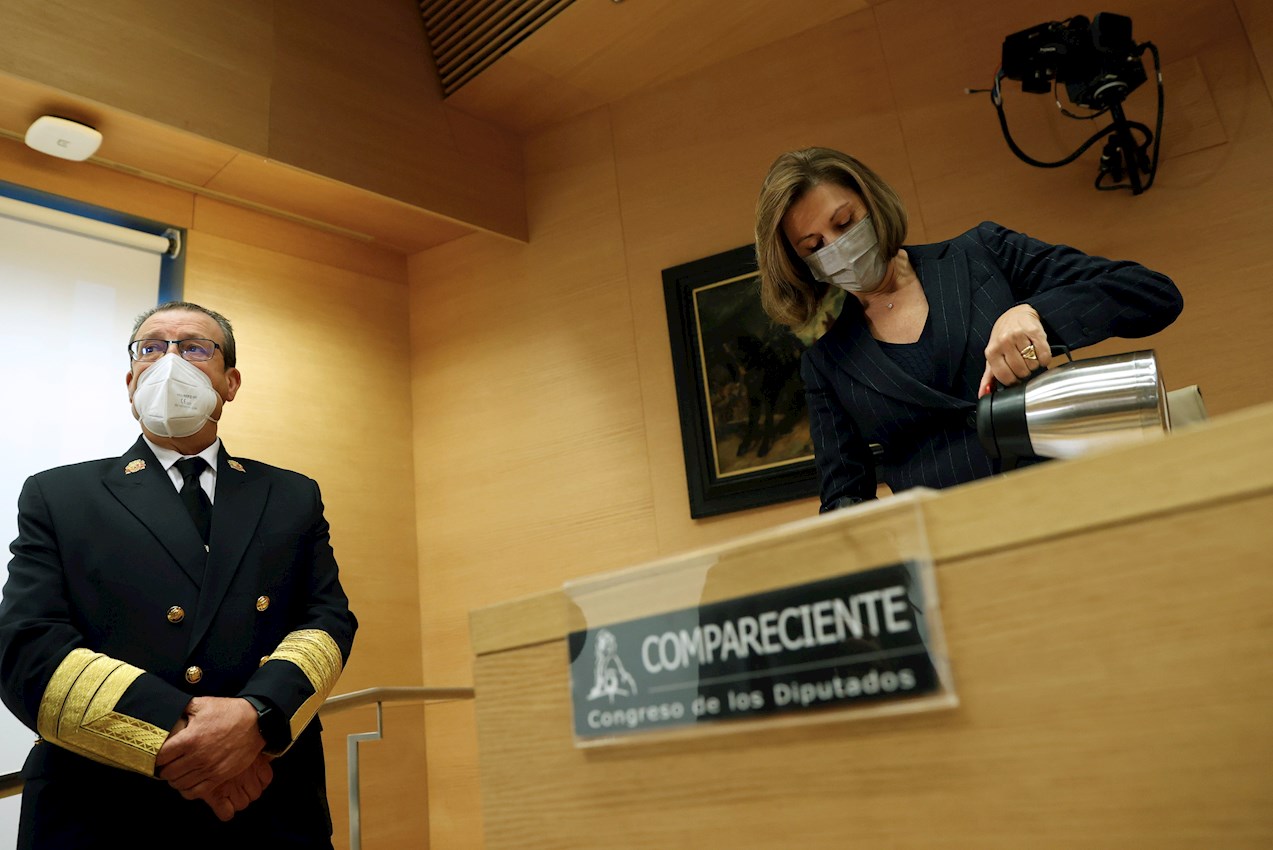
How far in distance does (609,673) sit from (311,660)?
1401 mm

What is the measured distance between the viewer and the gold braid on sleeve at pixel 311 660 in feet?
6.11

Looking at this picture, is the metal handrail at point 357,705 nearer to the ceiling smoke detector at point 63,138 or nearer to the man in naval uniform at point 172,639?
the man in naval uniform at point 172,639

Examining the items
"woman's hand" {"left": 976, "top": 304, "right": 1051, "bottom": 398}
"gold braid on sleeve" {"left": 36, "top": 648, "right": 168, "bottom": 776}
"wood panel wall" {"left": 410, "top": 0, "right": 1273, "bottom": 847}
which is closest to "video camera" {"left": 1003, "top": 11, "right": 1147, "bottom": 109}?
"wood panel wall" {"left": 410, "top": 0, "right": 1273, "bottom": 847}

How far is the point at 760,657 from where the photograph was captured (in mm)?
605

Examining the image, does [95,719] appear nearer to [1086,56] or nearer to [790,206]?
[790,206]

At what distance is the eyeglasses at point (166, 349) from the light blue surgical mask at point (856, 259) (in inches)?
54.4

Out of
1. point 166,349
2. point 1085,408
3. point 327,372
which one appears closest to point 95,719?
point 166,349

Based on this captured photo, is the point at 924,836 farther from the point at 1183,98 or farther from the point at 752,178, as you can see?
the point at 752,178

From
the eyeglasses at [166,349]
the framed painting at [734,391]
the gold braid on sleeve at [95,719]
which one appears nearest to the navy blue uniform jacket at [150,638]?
the gold braid on sleeve at [95,719]

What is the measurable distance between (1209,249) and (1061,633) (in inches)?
115

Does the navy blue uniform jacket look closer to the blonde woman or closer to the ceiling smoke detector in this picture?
the blonde woman

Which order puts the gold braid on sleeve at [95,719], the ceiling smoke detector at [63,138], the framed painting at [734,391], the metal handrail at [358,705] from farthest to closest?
1. the framed painting at [734,391]
2. the ceiling smoke detector at [63,138]
3. the metal handrail at [358,705]
4. the gold braid on sleeve at [95,719]

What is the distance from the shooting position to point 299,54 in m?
3.71

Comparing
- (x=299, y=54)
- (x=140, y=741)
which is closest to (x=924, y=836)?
(x=140, y=741)
